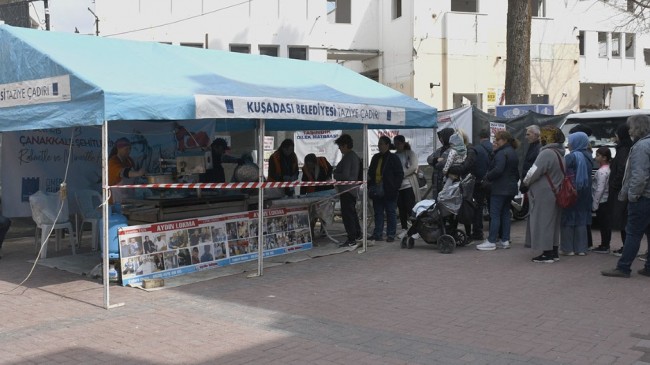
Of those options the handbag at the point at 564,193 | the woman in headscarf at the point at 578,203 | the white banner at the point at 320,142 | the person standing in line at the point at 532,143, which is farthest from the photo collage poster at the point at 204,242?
the white banner at the point at 320,142

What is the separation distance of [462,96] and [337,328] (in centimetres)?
2472

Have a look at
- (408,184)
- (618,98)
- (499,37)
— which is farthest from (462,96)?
(408,184)

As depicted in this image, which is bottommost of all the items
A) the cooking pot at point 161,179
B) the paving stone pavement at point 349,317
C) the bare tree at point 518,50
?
the paving stone pavement at point 349,317

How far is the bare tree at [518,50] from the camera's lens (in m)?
16.4

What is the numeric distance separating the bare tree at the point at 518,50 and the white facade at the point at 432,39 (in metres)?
6.57

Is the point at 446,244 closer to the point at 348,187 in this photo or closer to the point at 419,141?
the point at 348,187

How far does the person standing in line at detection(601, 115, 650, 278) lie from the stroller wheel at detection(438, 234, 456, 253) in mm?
2468

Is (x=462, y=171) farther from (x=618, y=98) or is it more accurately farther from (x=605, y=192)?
(x=618, y=98)

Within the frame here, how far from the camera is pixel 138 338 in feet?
19.0

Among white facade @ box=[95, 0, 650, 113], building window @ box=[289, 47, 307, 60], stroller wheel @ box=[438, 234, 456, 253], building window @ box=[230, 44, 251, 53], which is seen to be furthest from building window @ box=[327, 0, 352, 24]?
stroller wheel @ box=[438, 234, 456, 253]

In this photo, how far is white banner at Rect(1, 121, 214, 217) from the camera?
1009 cm

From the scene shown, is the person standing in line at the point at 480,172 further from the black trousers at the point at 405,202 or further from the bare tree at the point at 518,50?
the bare tree at the point at 518,50

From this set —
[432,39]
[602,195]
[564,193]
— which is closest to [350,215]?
[564,193]

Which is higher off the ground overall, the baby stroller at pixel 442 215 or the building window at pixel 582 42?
the building window at pixel 582 42
